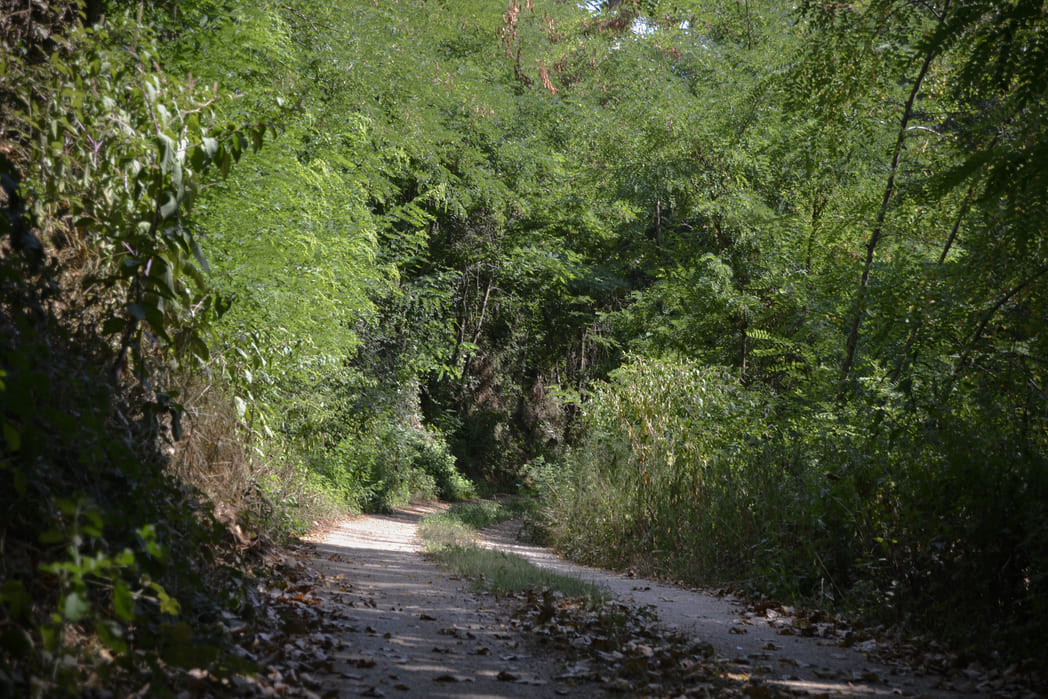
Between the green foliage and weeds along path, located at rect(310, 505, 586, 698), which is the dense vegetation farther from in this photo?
weeds along path, located at rect(310, 505, 586, 698)

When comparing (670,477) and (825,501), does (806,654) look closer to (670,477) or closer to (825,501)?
(825,501)

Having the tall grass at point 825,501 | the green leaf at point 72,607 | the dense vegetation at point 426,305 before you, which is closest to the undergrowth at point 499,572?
the dense vegetation at point 426,305

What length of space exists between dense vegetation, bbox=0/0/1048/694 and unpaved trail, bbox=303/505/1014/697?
86cm

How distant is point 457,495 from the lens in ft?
85.8

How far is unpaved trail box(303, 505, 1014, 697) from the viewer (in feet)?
14.2

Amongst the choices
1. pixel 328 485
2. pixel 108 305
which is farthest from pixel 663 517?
pixel 108 305

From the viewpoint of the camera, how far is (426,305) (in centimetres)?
2234

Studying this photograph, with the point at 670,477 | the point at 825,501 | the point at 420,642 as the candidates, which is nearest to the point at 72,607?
the point at 420,642

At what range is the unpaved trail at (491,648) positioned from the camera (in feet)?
14.2

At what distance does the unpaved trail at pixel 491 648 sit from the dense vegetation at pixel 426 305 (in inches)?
33.9

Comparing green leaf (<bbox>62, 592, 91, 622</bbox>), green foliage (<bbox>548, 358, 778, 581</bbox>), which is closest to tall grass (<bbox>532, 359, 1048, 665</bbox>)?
green foliage (<bbox>548, 358, 778, 581</bbox>)

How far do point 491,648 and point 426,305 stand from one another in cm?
1764

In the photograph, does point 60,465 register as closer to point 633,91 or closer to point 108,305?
point 108,305

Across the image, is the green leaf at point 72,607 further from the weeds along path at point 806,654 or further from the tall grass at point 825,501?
the tall grass at point 825,501
